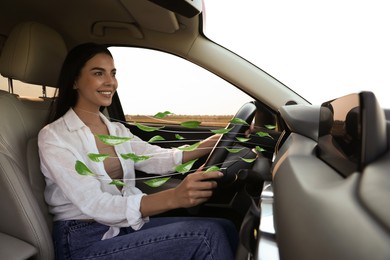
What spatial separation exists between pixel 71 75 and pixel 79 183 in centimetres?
46

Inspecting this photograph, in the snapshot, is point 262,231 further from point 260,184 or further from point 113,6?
point 113,6

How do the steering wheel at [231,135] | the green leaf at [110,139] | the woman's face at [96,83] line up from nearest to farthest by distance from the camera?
the green leaf at [110,139] < the steering wheel at [231,135] < the woman's face at [96,83]

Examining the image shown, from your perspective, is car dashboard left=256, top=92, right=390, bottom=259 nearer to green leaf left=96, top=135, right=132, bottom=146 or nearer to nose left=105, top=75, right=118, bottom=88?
green leaf left=96, top=135, right=132, bottom=146

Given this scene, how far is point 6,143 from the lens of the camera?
130 centimetres

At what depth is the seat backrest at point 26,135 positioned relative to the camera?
3.88ft

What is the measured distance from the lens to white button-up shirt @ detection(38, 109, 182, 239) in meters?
1.17

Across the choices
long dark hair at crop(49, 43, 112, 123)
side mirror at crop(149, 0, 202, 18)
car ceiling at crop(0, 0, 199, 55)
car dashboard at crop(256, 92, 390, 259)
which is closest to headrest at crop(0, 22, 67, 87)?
long dark hair at crop(49, 43, 112, 123)

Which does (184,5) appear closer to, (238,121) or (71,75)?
(238,121)

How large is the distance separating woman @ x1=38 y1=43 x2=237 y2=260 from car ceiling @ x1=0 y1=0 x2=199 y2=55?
13.7 inches

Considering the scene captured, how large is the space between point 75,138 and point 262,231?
0.87 meters

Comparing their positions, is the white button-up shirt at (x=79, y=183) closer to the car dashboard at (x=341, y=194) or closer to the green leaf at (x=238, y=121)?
the green leaf at (x=238, y=121)

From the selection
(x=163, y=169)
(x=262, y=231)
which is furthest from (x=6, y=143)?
(x=262, y=231)

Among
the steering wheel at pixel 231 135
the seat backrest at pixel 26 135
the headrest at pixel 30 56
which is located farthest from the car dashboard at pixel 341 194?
the headrest at pixel 30 56

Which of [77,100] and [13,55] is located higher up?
[13,55]
